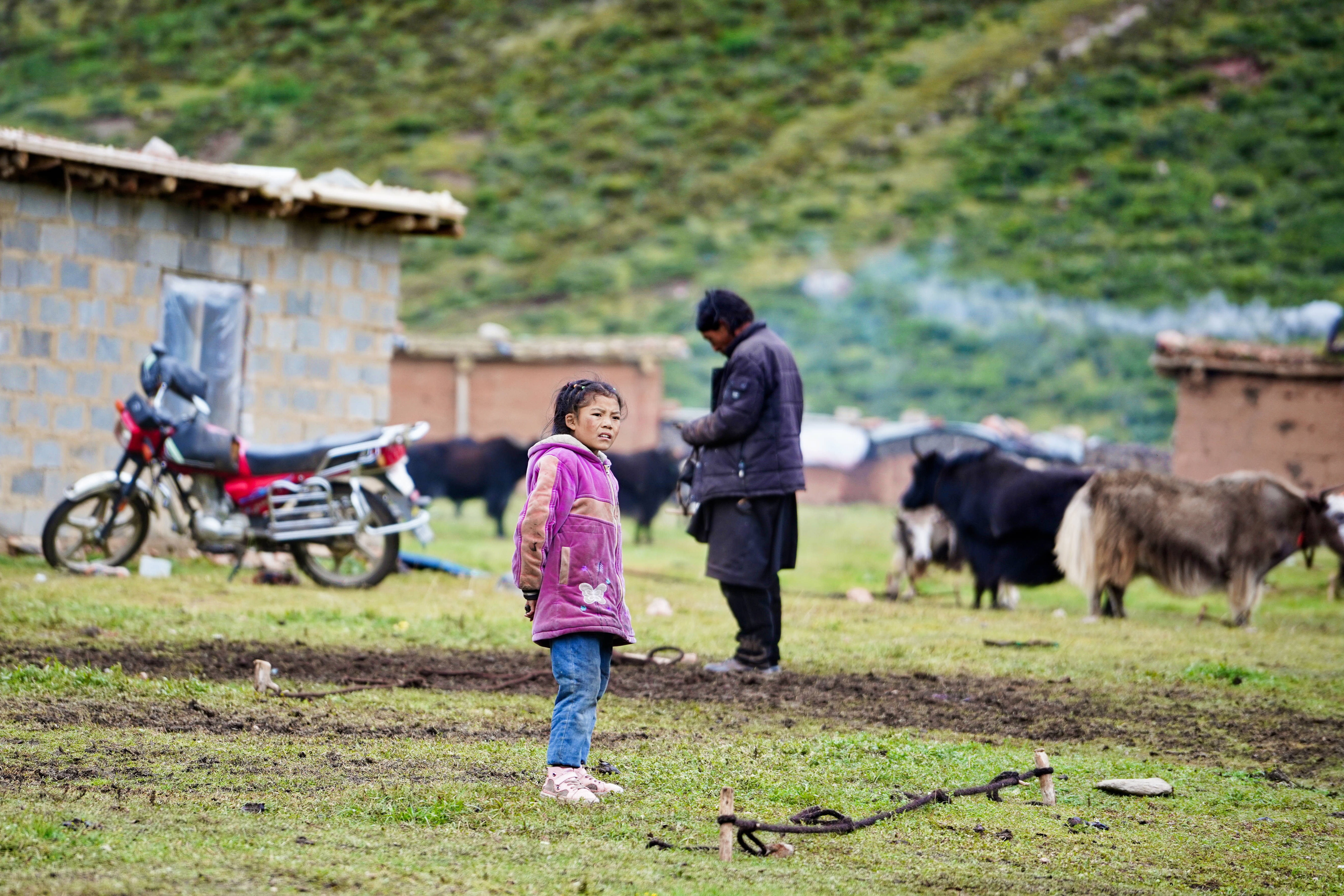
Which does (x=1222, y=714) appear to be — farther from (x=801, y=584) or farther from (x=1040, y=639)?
(x=801, y=584)

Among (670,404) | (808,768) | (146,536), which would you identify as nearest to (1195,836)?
(808,768)

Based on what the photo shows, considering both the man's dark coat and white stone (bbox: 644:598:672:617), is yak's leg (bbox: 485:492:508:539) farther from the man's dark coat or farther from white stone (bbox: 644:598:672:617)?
A: the man's dark coat

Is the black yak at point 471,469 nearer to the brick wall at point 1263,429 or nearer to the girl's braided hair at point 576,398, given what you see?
the brick wall at point 1263,429

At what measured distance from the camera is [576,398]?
14.9 ft

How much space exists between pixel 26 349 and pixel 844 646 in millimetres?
6852

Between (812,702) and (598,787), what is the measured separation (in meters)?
2.21

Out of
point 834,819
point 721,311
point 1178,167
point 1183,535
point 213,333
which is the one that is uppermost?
point 1178,167

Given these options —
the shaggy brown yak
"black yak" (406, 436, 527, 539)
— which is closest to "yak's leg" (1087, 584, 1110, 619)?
the shaggy brown yak

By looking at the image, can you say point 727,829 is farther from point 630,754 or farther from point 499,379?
point 499,379

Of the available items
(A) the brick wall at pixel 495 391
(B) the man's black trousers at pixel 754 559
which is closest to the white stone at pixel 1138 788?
(B) the man's black trousers at pixel 754 559

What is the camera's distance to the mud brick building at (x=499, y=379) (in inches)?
933

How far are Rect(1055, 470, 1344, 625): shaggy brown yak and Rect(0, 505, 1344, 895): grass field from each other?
3.54ft

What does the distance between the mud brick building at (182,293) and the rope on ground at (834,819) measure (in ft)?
26.3

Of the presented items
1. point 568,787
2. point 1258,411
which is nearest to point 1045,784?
point 568,787
